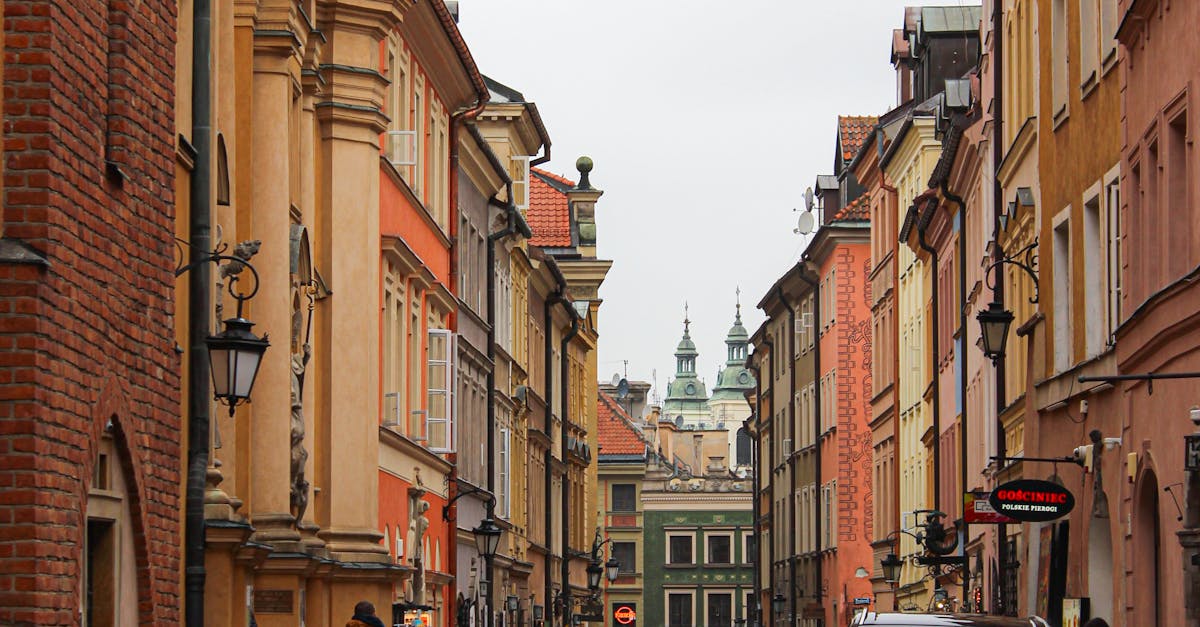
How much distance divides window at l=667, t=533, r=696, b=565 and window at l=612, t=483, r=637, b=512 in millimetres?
4217

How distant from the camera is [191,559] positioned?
1446cm

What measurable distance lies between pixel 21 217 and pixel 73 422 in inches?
46.5

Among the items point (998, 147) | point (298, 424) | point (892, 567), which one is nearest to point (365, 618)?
point (298, 424)

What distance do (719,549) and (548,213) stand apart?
2144 inches

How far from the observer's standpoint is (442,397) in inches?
1385

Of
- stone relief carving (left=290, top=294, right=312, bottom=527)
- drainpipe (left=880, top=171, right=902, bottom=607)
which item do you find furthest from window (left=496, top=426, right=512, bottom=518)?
stone relief carving (left=290, top=294, right=312, bottom=527)

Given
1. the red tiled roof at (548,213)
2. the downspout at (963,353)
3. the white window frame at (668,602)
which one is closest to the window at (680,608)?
the white window frame at (668,602)

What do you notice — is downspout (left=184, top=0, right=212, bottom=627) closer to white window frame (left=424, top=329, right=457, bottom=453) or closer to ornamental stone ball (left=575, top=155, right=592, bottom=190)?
white window frame (left=424, top=329, right=457, bottom=453)

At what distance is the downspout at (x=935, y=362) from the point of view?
4459 cm

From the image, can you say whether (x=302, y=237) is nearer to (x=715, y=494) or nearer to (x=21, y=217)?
(x=21, y=217)

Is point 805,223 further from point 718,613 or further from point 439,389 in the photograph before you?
point 718,613

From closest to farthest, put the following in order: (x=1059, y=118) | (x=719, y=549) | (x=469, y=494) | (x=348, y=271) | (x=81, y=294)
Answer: (x=81, y=294), (x=1059, y=118), (x=348, y=271), (x=469, y=494), (x=719, y=549)

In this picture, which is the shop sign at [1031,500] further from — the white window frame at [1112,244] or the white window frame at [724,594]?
the white window frame at [724,594]

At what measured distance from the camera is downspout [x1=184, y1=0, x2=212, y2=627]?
1448 cm
